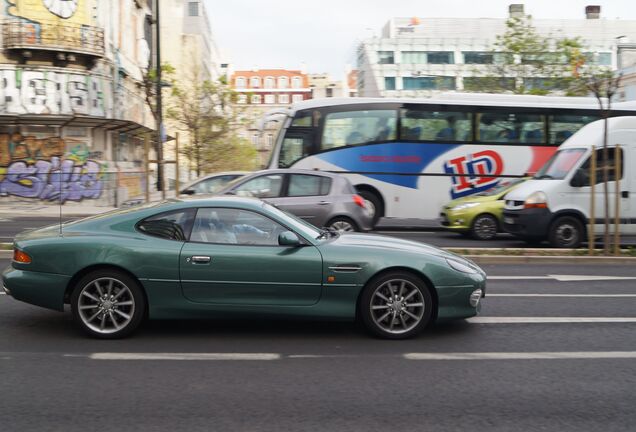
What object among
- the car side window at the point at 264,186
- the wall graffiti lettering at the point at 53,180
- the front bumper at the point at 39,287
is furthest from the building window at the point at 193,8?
the front bumper at the point at 39,287

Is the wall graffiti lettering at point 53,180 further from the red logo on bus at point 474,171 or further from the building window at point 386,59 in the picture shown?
the building window at point 386,59

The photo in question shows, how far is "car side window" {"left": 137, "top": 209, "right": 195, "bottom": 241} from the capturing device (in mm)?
6773

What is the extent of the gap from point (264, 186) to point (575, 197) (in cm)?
643

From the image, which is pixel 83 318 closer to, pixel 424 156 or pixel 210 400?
pixel 210 400

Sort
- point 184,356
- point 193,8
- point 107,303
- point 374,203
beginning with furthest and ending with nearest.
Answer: point 193,8, point 374,203, point 107,303, point 184,356

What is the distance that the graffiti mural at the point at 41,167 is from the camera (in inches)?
1215

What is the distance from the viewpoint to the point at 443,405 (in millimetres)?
4977

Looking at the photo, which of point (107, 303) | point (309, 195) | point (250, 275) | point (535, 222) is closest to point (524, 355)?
point (250, 275)

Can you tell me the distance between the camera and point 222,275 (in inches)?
259

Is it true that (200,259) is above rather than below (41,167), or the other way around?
below

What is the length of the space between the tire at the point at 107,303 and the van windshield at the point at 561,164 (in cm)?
1118

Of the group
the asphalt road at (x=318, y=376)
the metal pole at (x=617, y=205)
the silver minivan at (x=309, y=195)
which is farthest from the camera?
the silver minivan at (x=309, y=195)

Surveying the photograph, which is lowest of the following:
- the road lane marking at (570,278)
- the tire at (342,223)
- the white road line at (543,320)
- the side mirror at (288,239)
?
the white road line at (543,320)

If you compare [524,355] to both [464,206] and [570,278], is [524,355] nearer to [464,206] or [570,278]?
[570,278]
